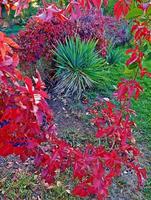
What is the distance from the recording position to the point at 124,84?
2.89 m

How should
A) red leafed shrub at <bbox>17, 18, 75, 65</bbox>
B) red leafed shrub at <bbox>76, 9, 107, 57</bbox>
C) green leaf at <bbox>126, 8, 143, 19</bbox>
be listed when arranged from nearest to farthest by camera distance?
green leaf at <bbox>126, 8, 143, 19</bbox>
red leafed shrub at <bbox>17, 18, 75, 65</bbox>
red leafed shrub at <bbox>76, 9, 107, 57</bbox>

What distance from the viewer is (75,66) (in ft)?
15.5

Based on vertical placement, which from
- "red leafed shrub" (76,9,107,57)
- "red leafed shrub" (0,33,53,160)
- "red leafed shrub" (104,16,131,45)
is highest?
"red leafed shrub" (0,33,53,160)

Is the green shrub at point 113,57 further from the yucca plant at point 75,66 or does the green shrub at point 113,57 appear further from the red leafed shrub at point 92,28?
the yucca plant at point 75,66

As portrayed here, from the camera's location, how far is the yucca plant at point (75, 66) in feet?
15.4

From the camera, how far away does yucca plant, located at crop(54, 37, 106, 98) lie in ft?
15.4

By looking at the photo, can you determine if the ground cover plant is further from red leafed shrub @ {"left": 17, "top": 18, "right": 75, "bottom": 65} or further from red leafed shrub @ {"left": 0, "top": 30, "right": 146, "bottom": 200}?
red leafed shrub @ {"left": 17, "top": 18, "right": 75, "bottom": 65}

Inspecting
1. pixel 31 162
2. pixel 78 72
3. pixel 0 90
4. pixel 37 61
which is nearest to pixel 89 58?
pixel 78 72

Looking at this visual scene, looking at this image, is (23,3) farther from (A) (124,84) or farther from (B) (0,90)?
(A) (124,84)

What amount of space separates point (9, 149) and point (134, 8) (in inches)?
38.9

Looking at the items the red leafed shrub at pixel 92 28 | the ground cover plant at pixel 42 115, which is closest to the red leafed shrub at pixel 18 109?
the ground cover plant at pixel 42 115

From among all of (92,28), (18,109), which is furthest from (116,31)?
(18,109)

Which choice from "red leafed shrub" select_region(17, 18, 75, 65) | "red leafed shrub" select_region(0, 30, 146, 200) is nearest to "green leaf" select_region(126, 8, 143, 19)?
"red leafed shrub" select_region(0, 30, 146, 200)

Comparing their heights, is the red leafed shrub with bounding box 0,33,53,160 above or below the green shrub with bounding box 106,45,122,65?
above
